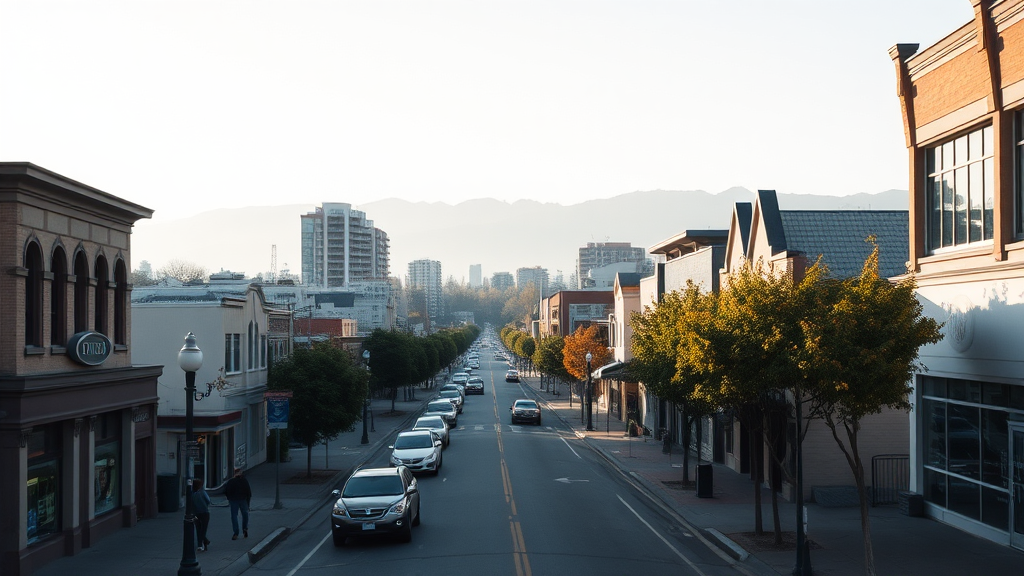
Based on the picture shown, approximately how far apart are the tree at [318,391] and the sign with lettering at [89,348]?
10689mm

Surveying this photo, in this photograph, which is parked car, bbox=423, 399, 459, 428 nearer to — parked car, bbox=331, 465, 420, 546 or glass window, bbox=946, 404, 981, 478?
parked car, bbox=331, 465, 420, 546

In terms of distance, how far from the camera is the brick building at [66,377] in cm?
1692

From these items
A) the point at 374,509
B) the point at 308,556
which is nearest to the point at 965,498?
the point at 374,509

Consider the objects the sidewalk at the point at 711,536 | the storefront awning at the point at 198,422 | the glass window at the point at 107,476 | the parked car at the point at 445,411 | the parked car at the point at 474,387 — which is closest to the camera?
the sidewalk at the point at 711,536

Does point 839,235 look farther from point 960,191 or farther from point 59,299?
point 59,299

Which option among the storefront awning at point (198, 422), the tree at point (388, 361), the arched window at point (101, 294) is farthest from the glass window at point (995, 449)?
the tree at point (388, 361)

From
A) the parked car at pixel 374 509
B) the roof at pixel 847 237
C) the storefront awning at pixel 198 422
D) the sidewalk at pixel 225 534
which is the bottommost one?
the sidewalk at pixel 225 534

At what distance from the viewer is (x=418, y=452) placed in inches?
1229

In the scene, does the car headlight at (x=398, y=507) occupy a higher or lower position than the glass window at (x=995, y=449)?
lower

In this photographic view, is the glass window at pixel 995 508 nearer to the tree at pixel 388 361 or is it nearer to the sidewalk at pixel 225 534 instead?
the sidewalk at pixel 225 534

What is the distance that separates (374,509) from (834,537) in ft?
33.3

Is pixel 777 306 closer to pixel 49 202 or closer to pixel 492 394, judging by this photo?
pixel 49 202

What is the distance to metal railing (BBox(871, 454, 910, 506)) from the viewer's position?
79.9 ft

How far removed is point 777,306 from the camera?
1648 cm
